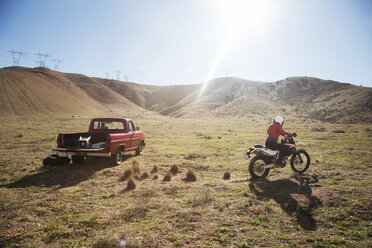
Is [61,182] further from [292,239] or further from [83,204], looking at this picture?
[292,239]

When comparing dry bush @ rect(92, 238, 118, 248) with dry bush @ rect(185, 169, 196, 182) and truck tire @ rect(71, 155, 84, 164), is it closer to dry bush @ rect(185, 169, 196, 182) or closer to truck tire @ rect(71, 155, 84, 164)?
dry bush @ rect(185, 169, 196, 182)

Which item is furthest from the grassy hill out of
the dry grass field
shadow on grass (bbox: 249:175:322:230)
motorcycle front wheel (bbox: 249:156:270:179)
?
the dry grass field

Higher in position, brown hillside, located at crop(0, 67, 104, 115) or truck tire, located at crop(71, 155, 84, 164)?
brown hillside, located at crop(0, 67, 104, 115)

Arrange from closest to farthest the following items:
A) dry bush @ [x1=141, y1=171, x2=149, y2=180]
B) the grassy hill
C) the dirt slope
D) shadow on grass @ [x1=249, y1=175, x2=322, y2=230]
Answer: shadow on grass @ [x1=249, y1=175, x2=322, y2=230]
dry bush @ [x1=141, y1=171, x2=149, y2=180]
the grassy hill
the dirt slope

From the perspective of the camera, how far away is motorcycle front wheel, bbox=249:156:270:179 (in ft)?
22.8

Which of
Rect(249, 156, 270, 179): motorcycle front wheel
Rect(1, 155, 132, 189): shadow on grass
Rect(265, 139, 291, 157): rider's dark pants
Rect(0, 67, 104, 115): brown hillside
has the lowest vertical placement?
Rect(1, 155, 132, 189): shadow on grass

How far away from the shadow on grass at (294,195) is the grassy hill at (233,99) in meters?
55.9

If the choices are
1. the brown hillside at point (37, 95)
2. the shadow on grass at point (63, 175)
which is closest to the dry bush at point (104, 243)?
the shadow on grass at point (63, 175)

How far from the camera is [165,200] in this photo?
5336mm

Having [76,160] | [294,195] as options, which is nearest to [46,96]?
[76,160]

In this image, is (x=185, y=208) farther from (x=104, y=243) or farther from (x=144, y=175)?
(x=144, y=175)

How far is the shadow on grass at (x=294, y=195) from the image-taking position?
429 centimetres

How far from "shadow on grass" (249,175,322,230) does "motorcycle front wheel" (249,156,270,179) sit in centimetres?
34

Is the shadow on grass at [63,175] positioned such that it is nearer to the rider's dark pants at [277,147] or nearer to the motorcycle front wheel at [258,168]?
the motorcycle front wheel at [258,168]
